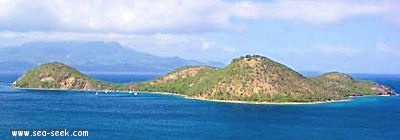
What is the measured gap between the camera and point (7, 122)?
604 ft

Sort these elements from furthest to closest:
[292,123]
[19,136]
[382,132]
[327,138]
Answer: [292,123], [382,132], [327,138], [19,136]

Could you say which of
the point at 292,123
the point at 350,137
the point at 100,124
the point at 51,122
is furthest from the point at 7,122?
the point at 350,137

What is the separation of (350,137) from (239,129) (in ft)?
108

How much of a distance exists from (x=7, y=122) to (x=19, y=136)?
38.9m

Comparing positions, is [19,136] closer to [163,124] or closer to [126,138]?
[126,138]

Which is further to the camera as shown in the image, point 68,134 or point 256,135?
point 256,135

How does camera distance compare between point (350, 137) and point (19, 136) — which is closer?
point (19, 136)

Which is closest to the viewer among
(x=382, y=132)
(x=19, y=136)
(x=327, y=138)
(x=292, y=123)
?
(x=19, y=136)

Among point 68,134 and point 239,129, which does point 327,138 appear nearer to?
point 239,129

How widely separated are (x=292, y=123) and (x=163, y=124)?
138 ft

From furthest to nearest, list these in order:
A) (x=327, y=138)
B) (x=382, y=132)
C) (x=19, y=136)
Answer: (x=382, y=132), (x=327, y=138), (x=19, y=136)

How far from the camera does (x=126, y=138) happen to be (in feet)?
513

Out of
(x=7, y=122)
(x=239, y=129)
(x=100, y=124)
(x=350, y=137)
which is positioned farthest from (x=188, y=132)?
(x=7, y=122)

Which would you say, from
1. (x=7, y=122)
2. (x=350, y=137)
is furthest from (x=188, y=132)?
(x=7, y=122)
